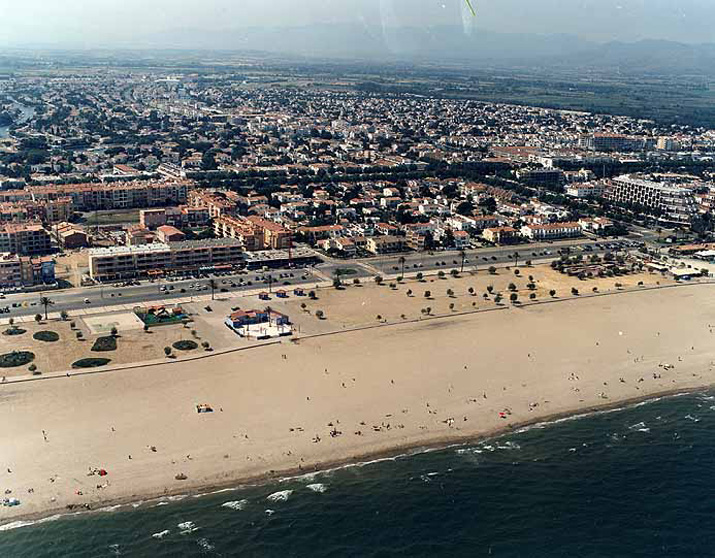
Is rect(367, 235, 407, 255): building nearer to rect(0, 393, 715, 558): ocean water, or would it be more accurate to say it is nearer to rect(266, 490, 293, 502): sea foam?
rect(0, 393, 715, 558): ocean water

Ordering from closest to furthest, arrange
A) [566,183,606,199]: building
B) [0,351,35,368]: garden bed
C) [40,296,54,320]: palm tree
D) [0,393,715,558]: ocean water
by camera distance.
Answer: [0,393,715,558]: ocean water < [0,351,35,368]: garden bed < [40,296,54,320]: palm tree < [566,183,606,199]: building

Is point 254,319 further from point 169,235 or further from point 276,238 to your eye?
point 276,238

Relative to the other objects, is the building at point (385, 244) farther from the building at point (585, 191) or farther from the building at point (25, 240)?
the building at point (585, 191)

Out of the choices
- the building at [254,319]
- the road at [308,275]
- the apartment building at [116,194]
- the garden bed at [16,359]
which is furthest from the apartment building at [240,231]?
the garden bed at [16,359]

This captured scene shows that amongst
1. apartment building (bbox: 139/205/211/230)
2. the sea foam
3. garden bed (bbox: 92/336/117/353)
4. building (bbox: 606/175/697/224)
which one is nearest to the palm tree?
garden bed (bbox: 92/336/117/353)

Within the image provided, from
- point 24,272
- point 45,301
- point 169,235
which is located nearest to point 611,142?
point 169,235

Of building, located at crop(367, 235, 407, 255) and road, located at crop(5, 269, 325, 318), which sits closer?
road, located at crop(5, 269, 325, 318)
